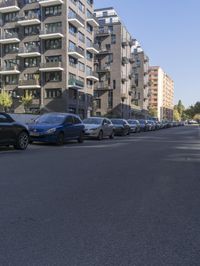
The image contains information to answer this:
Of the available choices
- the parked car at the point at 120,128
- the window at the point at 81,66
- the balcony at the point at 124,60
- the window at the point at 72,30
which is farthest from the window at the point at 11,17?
the parked car at the point at 120,128

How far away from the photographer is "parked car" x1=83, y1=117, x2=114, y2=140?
21812 mm

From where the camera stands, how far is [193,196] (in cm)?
634

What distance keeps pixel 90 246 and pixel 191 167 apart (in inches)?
264

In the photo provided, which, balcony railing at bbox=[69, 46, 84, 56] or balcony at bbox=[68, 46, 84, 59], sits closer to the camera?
balcony at bbox=[68, 46, 84, 59]

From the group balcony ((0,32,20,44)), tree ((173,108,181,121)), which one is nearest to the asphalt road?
balcony ((0,32,20,44))

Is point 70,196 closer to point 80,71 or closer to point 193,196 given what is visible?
point 193,196

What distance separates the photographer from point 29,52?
2307 inches

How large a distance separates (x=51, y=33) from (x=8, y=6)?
10.8 metres

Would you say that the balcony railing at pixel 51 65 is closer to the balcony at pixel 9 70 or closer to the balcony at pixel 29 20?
the balcony at pixel 9 70

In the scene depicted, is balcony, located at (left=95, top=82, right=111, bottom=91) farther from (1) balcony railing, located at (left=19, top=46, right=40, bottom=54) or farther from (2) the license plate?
(2) the license plate

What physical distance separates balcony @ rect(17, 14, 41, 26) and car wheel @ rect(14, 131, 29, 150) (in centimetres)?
4778

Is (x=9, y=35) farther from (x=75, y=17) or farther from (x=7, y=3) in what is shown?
(x=75, y=17)

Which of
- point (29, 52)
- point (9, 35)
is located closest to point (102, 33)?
point (9, 35)

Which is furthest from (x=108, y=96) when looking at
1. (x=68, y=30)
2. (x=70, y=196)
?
(x=70, y=196)
